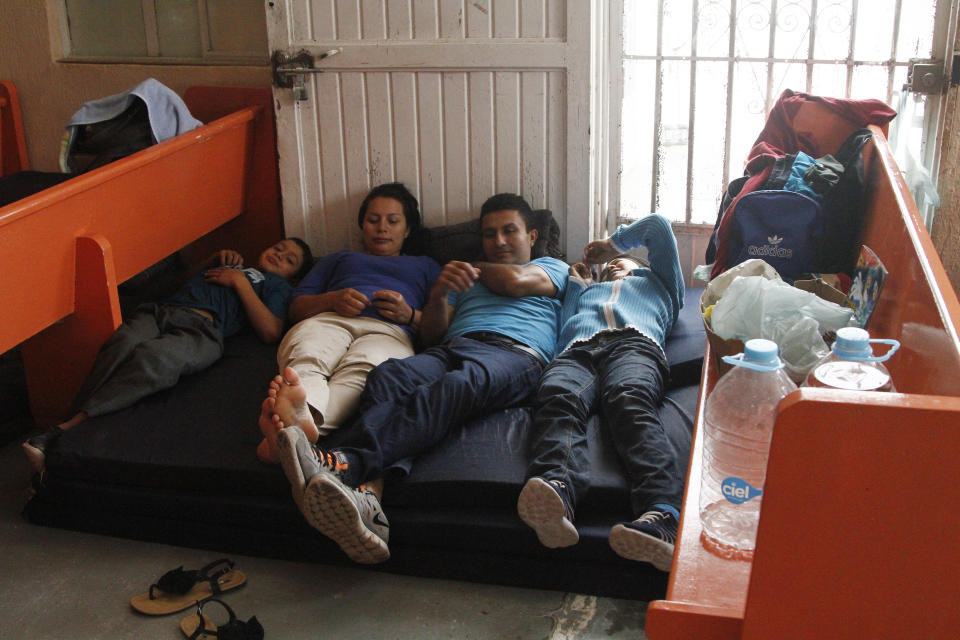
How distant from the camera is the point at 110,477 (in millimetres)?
2150

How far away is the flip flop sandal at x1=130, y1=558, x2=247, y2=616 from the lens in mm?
1869

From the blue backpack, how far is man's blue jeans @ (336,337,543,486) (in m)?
0.63

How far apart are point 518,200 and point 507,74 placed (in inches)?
16.1

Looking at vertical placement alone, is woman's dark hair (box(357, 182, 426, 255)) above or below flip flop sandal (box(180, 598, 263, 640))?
above

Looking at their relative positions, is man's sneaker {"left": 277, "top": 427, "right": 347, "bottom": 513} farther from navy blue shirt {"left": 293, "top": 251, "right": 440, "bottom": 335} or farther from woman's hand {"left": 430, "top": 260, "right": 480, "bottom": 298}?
navy blue shirt {"left": 293, "top": 251, "right": 440, "bottom": 335}

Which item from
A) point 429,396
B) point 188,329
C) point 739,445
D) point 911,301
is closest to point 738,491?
point 739,445

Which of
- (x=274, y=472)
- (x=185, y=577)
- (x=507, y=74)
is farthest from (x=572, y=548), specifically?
(x=507, y=74)

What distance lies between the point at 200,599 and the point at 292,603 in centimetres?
19

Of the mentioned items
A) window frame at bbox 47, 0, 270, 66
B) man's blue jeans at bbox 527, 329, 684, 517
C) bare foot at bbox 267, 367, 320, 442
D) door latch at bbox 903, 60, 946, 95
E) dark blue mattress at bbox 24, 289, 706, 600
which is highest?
window frame at bbox 47, 0, 270, 66

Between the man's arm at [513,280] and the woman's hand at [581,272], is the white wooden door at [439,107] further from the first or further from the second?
the man's arm at [513,280]

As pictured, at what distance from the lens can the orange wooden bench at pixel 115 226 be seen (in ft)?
7.44

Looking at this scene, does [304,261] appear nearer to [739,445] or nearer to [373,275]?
[373,275]

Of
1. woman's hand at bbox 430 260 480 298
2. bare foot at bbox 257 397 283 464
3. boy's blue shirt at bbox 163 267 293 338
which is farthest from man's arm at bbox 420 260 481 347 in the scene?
bare foot at bbox 257 397 283 464

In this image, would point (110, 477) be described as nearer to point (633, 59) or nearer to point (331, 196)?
point (331, 196)
